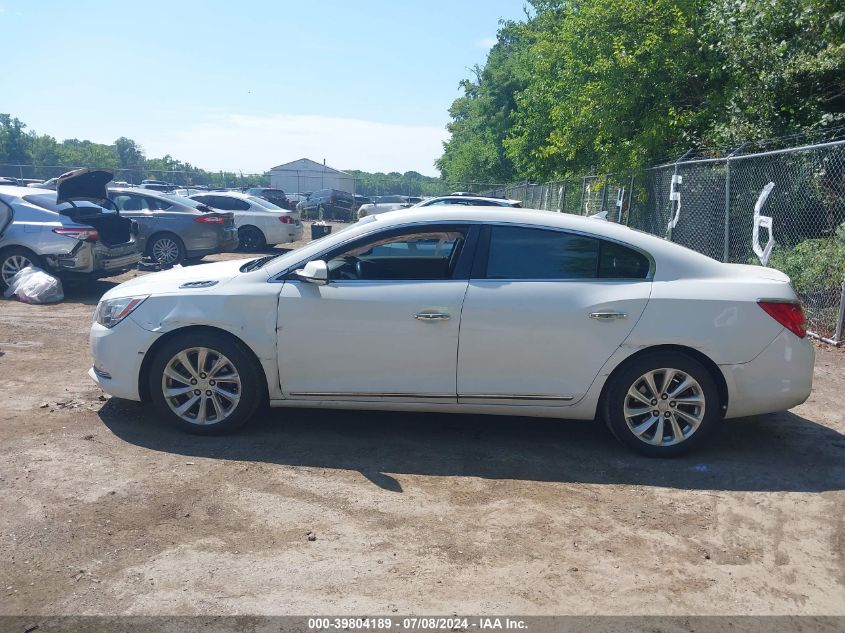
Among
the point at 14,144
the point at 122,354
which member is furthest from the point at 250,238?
the point at 14,144

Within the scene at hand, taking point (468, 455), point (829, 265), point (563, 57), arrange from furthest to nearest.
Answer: point (563, 57) → point (829, 265) → point (468, 455)

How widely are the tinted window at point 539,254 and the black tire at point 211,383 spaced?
1.78 m

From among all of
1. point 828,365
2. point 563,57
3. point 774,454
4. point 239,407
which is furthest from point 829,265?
point 563,57

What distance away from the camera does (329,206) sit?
133 feet

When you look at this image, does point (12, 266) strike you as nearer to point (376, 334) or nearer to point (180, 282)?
point (180, 282)

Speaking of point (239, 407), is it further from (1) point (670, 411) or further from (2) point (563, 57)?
(2) point (563, 57)

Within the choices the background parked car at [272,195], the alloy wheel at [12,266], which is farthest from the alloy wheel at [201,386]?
the background parked car at [272,195]

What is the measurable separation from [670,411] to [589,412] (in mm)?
528

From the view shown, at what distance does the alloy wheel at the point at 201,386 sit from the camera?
4.92m

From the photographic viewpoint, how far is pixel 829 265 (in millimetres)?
8930

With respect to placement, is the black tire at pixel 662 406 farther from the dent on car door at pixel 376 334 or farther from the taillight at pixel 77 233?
the taillight at pixel 77 233

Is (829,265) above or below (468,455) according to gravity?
above

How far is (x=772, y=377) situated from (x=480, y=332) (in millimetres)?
1955

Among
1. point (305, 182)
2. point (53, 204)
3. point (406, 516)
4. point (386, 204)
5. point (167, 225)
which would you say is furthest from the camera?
point (305, 182)
